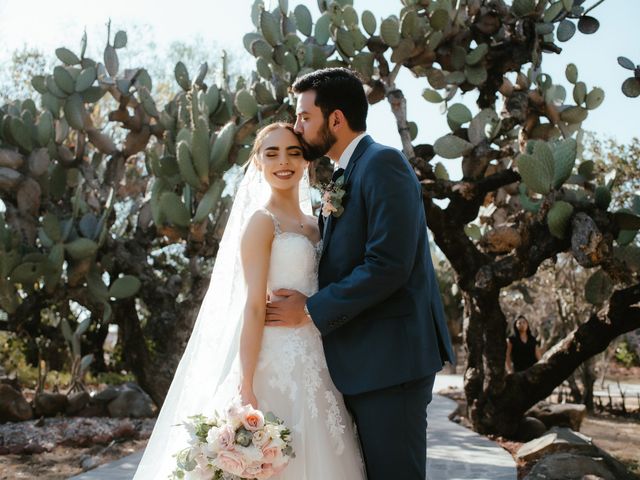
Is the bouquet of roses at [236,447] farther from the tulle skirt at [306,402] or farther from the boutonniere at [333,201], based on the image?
the boutonniere at [333,201]

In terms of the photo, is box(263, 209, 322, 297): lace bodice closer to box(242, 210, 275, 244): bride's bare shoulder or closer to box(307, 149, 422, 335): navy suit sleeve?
box(242, 210, 275, 244): bride's bare shoulder

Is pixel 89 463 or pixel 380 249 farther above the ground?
pixel 380 249

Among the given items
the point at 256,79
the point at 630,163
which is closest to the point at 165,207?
the point at 256,79

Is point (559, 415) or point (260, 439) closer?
point (260, 439)

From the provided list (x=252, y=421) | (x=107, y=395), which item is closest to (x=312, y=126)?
(x=252, y=421)

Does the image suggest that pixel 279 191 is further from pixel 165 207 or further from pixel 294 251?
pixel 165 207

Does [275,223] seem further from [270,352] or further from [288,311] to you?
[270,352]

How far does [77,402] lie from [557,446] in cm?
589

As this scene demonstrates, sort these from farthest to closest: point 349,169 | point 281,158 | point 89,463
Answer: point 89,463
point 281,158
point 349,169

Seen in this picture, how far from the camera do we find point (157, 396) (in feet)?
30.9

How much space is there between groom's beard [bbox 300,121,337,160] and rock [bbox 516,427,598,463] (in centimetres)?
389

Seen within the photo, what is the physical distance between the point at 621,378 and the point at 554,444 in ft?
55.7

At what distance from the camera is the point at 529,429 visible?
8086 mm

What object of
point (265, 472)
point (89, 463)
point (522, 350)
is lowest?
point (89, 463)
